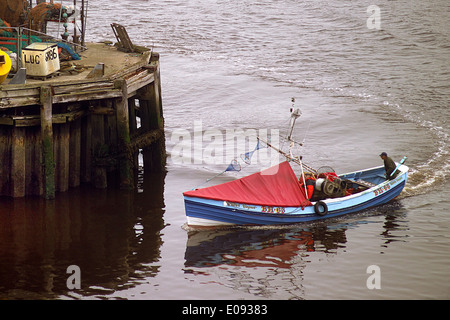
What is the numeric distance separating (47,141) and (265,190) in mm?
6396

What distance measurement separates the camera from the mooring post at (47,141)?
695 inches

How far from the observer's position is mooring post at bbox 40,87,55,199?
17.7 m

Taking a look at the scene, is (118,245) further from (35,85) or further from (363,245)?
(363,245)

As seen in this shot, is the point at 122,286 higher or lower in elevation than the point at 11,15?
lower

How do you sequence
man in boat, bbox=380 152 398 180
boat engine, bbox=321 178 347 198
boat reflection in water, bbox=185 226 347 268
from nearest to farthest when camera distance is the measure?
boat reflection in water, bbox=185 226 347 268
boat engine, bbox=321 178 347 198
man in boat, bbox=380 152 398 180

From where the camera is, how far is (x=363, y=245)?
707 inches

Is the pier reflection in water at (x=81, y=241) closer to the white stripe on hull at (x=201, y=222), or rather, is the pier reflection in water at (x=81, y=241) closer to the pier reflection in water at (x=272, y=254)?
the white stripe on hull at (x=201, y=222)

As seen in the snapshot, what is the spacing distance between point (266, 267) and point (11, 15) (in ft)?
46.3

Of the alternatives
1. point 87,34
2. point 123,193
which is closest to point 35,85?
point 123,193

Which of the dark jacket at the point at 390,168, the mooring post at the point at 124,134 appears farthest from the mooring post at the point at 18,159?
the dark jacket at the point at 390,168

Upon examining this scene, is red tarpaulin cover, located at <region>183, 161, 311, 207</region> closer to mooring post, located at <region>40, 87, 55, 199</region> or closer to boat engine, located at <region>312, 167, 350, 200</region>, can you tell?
boat engine, located at <region>312, 167, 350, 200</region>

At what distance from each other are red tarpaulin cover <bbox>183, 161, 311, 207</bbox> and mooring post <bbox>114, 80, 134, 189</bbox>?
300cm

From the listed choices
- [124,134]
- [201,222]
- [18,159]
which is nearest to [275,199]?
[201,222]

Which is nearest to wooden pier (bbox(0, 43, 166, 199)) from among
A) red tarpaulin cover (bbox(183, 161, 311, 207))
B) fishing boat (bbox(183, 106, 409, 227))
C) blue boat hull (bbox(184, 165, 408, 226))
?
blue boat hull (bbox(184, 165, 408, 226))
